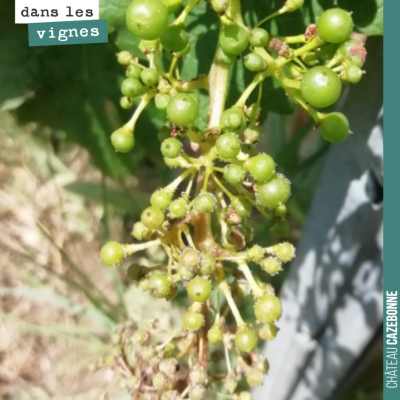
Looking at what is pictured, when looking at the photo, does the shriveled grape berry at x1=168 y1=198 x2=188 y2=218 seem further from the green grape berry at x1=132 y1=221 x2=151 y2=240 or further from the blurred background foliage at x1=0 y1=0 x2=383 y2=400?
the blurred background foliage at x1=0 y1=0 x2=383 y2=400

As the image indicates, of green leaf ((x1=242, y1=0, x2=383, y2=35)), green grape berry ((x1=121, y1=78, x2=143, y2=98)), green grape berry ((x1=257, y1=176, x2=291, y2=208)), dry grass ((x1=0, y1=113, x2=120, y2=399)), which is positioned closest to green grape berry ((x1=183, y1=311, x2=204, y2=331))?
green grape berry ((x1=257, y1=176, x2=291, y2=208))

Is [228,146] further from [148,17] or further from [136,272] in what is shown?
[136,272]

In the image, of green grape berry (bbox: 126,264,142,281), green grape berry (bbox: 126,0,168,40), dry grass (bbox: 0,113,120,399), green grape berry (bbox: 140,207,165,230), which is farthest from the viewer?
dry grass (bbox: 0,113,120,399)

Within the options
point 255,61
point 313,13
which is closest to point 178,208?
point 255,61

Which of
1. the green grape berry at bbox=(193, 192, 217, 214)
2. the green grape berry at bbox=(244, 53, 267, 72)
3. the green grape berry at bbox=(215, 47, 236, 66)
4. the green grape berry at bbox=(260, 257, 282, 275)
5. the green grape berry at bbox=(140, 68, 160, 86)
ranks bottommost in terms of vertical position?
the green grape berry at bbox=(260, 257, 282, 275)

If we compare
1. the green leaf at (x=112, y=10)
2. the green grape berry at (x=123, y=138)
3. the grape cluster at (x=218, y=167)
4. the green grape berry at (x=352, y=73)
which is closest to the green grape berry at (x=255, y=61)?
the grape cluster at (x=218, y=167)

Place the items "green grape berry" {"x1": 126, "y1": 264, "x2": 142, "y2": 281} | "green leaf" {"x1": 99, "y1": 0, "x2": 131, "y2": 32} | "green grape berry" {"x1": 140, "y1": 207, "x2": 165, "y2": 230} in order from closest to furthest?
"green grape berry" {"x1": 140, "y1": 207, "x2": 165, "y2": 230}
"green grape berry" {"x1": 126, "y1": 264, "x2": 142, "y2": 281}
"green leaf" {"x1": 99, "y1": 0, "x2": 131, "y2": 32}
